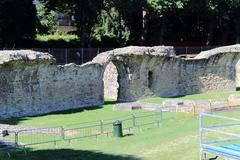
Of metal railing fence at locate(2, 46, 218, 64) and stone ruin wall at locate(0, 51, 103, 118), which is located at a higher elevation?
metal railing fence at locate(2, 46, 218, 64)

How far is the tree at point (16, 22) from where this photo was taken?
46.3 meters

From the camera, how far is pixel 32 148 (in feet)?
61.8

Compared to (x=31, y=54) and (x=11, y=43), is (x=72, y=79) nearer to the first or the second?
(x=31, y=54)

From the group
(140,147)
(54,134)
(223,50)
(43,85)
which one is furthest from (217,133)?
(223,50)

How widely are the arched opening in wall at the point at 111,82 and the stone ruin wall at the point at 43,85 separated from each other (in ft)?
9.58

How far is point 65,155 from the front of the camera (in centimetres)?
1625

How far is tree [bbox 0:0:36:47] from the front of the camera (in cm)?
4631

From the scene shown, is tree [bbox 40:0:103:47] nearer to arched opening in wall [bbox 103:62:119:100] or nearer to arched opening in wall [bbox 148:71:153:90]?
arched opening in wall [bbox 103:62:119:100]

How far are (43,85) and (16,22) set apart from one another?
64.1 feet

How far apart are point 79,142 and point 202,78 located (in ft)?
68.5

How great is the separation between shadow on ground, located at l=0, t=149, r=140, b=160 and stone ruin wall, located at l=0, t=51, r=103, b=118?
10857 millimetres

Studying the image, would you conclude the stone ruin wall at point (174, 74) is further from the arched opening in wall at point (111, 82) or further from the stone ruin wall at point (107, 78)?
the arched opening in wall at point (111, 82)

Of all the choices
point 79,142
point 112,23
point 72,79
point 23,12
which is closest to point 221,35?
point 112,23

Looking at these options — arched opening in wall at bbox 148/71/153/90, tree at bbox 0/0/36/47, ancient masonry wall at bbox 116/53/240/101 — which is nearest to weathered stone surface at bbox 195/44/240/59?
ancient masonry wall at bbox 116/53/240/101
